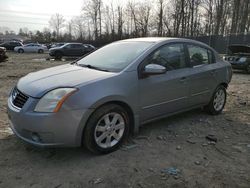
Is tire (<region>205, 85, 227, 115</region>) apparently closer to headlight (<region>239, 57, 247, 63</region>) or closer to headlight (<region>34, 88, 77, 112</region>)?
headlight (<region>34, 88, 77, 112</region>)

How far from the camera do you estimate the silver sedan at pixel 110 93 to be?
9.48 feet

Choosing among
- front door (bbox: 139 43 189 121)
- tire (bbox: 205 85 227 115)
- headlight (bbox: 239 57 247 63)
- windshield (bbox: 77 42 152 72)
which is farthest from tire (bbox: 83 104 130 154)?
headlight (bbox: 239 57 247 63)

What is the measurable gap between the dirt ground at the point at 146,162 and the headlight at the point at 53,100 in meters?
0.73

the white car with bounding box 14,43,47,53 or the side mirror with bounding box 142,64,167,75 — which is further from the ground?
the side mirror with bounding box 142,64,167,75

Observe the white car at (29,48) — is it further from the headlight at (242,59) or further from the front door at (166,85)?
the front door at (166,85)

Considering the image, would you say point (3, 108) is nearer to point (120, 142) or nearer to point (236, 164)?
point (120, 142)

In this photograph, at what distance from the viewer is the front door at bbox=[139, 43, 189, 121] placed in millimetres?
3639

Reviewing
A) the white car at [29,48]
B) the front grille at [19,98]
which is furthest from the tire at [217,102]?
the white car at [29,48]

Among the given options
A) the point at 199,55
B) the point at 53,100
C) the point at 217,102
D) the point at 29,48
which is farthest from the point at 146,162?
the point at 29,48

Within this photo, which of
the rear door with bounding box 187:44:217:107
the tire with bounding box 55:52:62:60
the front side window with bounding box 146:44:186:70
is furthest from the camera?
the tire with bounding box 55:52:62:60

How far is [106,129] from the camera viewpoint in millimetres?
3264

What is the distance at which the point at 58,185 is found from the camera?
2639mm

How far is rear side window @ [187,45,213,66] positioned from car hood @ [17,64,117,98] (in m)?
1.82

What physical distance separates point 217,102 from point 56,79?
343 cm
